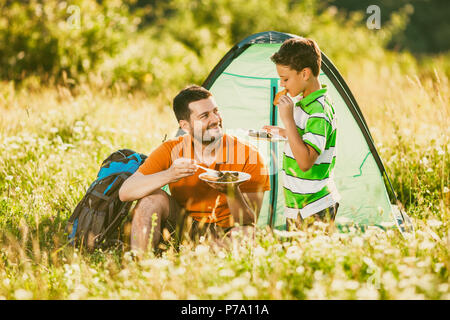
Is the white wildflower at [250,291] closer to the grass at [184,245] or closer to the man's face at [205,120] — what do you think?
the grass at [184,245]

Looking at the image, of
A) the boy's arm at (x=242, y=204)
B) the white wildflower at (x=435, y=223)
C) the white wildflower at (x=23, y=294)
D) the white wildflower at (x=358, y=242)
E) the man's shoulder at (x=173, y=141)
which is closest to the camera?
the white wildflower at (x=23, y=294)

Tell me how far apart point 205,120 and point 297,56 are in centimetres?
70

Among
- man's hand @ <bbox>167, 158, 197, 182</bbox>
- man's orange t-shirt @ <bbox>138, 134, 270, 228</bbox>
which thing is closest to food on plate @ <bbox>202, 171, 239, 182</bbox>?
man's hand @ <bbox>167, 158, 197, 182</bbox>

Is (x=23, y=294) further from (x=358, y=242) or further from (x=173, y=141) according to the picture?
(x=358, y=242)

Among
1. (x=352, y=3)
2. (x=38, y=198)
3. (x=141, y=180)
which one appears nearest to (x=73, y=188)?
(x=38, y=198)

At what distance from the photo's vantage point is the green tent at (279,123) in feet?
11.6

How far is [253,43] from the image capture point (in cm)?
369

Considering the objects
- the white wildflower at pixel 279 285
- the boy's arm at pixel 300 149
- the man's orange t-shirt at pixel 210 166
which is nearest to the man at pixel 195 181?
the man's orange t-shirt at pixel 210 166

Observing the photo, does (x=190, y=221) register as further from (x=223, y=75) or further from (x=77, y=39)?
(x=77, y=39)

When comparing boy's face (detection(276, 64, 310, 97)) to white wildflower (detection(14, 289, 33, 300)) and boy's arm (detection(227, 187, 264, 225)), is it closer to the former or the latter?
boy's arm (detection(227, 187, 264, 225))

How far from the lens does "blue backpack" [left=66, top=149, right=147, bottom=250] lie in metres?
3.18

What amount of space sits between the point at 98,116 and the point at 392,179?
320 cm

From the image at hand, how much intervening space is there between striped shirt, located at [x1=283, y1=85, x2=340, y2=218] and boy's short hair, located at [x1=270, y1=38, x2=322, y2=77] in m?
0.17
